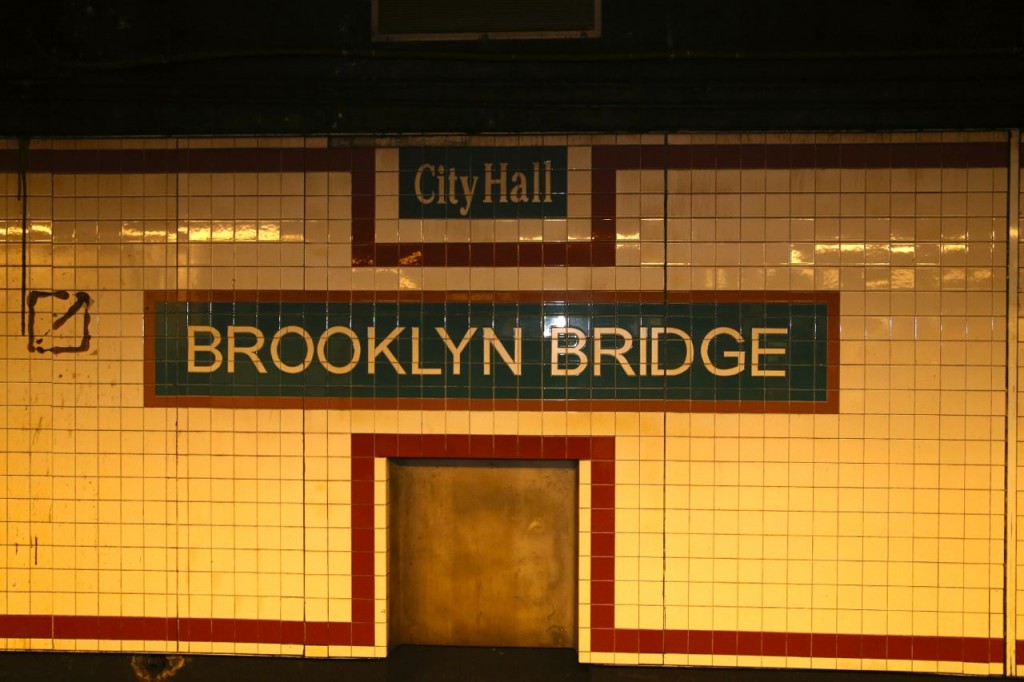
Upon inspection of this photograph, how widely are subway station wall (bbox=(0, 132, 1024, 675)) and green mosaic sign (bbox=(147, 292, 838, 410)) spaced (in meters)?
0.02

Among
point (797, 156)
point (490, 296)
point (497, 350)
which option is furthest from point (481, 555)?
point (797, 156)

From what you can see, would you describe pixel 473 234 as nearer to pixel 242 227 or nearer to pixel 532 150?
pixel 532 150

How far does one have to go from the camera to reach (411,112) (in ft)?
14.5

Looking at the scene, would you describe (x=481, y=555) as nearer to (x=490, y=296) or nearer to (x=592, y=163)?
(x=490, y=296)

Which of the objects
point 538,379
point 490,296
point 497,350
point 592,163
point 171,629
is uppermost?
point 592,163

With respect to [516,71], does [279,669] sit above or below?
below

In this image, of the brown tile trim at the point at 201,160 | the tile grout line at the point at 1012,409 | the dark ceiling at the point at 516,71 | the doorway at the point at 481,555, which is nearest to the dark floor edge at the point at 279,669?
the doorway at the point at 481,555

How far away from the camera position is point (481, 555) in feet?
15.5

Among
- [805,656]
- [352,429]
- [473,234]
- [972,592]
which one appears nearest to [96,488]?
[352,429]

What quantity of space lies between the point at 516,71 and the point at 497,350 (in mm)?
1726

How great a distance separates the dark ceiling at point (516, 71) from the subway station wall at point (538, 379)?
16 centimetres

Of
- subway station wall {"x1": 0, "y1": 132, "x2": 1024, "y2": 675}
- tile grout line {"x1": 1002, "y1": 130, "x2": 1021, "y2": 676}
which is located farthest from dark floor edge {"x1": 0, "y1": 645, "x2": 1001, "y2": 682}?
tile grout line {"x1": 1002, "y1": 130, "x2": 1021, "y2": 676}

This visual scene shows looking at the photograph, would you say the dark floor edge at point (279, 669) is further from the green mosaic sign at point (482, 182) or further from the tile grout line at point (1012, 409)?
the green mosaic sign at point (482, 182)

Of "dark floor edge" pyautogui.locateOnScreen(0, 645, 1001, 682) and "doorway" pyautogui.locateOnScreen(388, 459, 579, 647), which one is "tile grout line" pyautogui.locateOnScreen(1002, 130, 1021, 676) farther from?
"doorway" pyautogui.locateOnScreen(388, 459, 579, 647)
